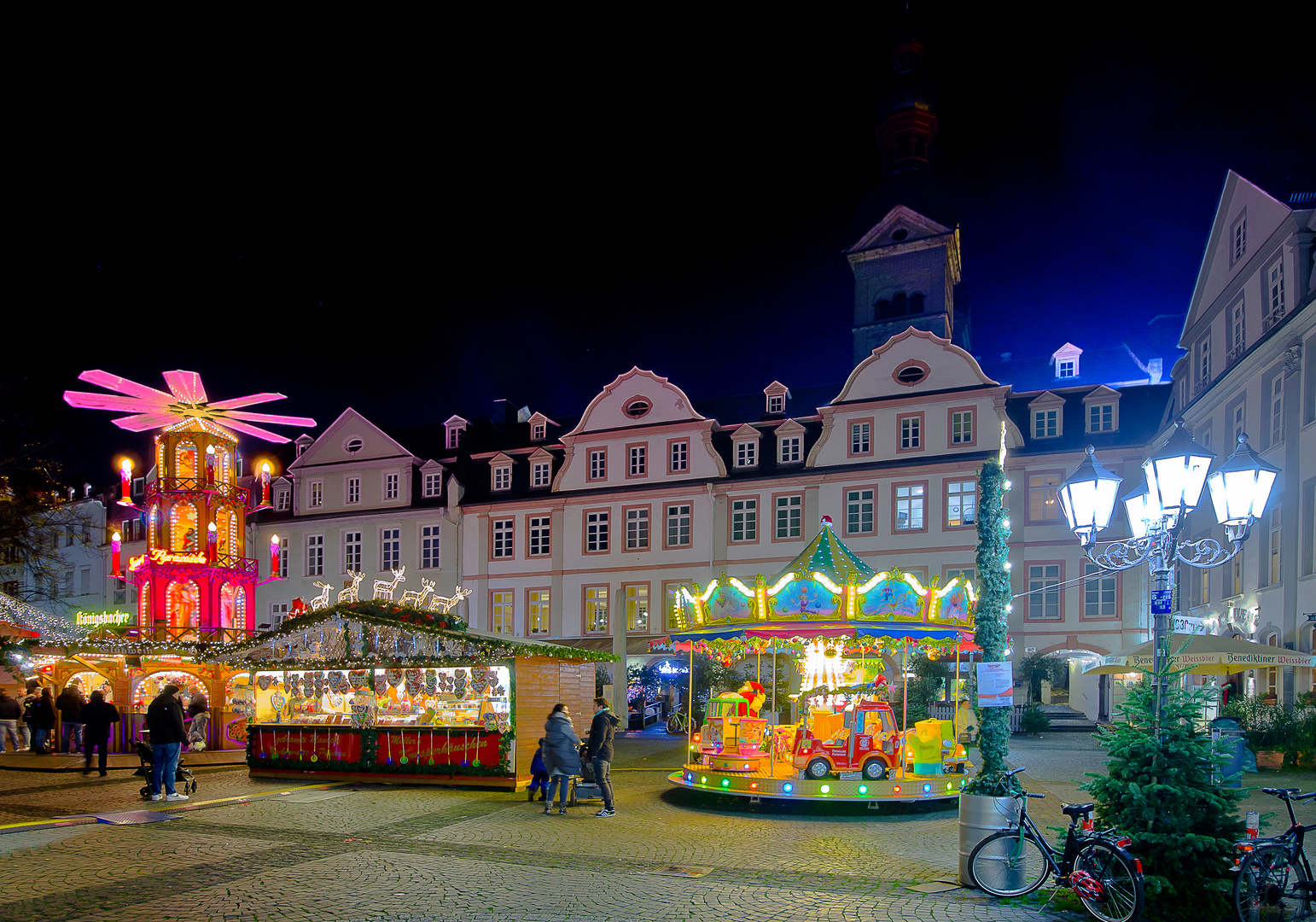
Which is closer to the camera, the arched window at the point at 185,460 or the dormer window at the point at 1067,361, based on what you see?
the arched window at the point at 185,460

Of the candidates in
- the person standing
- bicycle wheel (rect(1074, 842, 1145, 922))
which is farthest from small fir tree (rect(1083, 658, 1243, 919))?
the person standing

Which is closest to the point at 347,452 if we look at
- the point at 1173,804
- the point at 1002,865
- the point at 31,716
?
the point at 31,716

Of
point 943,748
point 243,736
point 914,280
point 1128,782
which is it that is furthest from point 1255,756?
point 914,280

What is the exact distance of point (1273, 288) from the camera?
23438 mm

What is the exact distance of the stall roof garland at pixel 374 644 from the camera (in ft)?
55.5

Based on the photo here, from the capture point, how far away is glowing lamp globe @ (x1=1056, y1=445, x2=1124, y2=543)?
980cm

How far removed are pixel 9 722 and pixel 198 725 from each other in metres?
4.81

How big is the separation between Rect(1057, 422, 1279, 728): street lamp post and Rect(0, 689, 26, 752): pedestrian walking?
22.8 meters

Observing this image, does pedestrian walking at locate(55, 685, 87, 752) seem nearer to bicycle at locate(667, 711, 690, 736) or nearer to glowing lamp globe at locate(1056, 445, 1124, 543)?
bicycle at locate(667, 711, 690, 736)

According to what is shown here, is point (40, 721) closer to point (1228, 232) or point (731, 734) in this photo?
point (731, 734)

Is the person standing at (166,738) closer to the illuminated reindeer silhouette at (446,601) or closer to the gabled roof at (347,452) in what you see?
the illuminated reindeer silhouette at (446,601)

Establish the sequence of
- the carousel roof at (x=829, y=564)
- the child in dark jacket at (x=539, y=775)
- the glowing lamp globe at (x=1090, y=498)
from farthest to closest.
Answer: the carousel roof at (x=829, y=564)
the child in dark jacket at (x=539, y=775)
the glowing lamp globe at (x=1090, y=498)

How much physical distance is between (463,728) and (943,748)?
748cm

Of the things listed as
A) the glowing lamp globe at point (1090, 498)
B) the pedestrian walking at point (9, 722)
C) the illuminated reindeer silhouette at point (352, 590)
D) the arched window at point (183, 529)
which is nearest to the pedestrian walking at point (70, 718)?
the pedestrian walking at point (9, 722)
